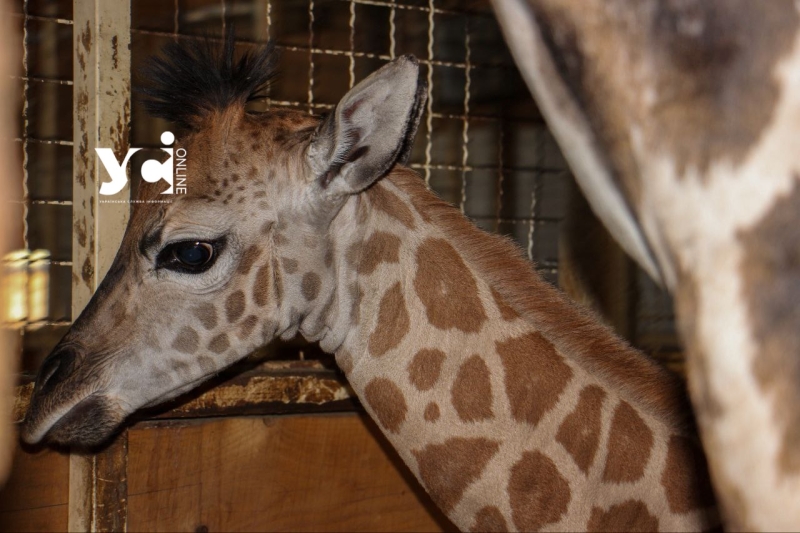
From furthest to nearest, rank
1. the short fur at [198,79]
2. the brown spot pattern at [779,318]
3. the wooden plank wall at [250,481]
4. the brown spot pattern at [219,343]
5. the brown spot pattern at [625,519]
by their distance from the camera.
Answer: the wooden plank wall at [250,481] → the short fur at [198,79] → the brown spot pattern at [219,343] → the brown spot pattern at [625,519] → the brown spot pattern at [779,318]

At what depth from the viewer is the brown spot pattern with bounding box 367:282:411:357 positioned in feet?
5.09

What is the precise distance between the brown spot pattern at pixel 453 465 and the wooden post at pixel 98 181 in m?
0.81

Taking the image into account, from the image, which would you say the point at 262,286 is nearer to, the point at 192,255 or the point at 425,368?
the point at 192,255

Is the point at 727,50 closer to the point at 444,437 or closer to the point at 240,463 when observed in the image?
the point at 444,437

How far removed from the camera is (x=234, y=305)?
157 centimetres

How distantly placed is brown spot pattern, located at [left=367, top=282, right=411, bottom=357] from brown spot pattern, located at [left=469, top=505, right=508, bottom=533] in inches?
13.5

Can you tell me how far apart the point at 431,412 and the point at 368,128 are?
540mm

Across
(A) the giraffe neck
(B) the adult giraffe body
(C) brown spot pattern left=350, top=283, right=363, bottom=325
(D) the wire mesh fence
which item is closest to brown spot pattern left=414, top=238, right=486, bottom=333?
(A) the giraffe neck

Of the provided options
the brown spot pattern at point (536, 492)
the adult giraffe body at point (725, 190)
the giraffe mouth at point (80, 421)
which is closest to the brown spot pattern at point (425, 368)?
the brown spot pattern at point (536, 492)

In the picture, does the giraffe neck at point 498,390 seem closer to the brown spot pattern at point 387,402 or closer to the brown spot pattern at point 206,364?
the brown spot pattern at point 387,402

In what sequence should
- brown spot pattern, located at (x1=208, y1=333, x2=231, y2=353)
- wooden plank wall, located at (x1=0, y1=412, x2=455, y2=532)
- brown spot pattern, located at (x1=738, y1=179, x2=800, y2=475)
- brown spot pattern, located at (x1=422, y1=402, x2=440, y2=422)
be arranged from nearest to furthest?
brown spot pattern, located at (x1=738, y1=179, x2=800, y2=475) → brown spot pattern, located at (x1=422, y1=402, x2=440, y2=422) → brown spot pattern, located at (x1=208, y1=333, x2=231, y2=353) → wooden plank wall, located at (x1=0, y1=412, x2=455, y2=532)

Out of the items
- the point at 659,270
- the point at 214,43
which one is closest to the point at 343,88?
the point at 214,43

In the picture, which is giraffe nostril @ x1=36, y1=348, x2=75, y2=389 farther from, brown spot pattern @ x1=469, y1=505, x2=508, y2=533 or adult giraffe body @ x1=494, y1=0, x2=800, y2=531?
adult giraffe body @ x1=494, y1=0, x2=800, y2=531

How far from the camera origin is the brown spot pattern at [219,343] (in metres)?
1.59
